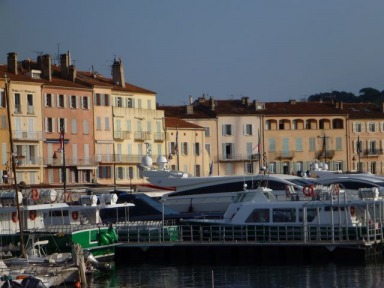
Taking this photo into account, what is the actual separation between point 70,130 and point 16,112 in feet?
22.3

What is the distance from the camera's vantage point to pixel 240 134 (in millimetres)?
128500

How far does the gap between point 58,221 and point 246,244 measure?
357 inches

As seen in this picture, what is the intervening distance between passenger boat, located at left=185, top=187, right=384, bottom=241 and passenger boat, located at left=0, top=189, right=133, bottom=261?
16.9 ft

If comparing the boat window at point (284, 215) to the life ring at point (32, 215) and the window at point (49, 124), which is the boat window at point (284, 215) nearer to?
the life ring at point (32, 215)

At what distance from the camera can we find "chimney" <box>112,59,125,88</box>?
110562 millimetres

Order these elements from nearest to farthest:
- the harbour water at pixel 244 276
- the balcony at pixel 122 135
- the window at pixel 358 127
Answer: the harbour water at pixel 244 276
the balcony at pixel 122 135
the window at pixel 358 127

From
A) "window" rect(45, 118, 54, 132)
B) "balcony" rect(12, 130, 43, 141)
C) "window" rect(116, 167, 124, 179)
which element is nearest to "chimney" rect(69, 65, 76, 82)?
"window" rect(45, 118, 54, 132)

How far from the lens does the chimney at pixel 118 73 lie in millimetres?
110562

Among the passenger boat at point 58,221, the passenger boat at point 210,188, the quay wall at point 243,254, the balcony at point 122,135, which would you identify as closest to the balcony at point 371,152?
the balcony at point 122,135

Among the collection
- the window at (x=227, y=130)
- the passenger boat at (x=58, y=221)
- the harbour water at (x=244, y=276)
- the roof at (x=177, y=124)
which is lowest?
the harbour water at (x=244, y=276)

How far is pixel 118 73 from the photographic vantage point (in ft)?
363

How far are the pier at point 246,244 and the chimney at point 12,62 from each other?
130ft

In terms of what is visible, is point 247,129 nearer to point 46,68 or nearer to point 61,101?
point 61,101

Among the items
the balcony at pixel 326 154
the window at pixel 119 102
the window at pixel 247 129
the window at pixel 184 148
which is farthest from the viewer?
the balcony at pixel 326 154
